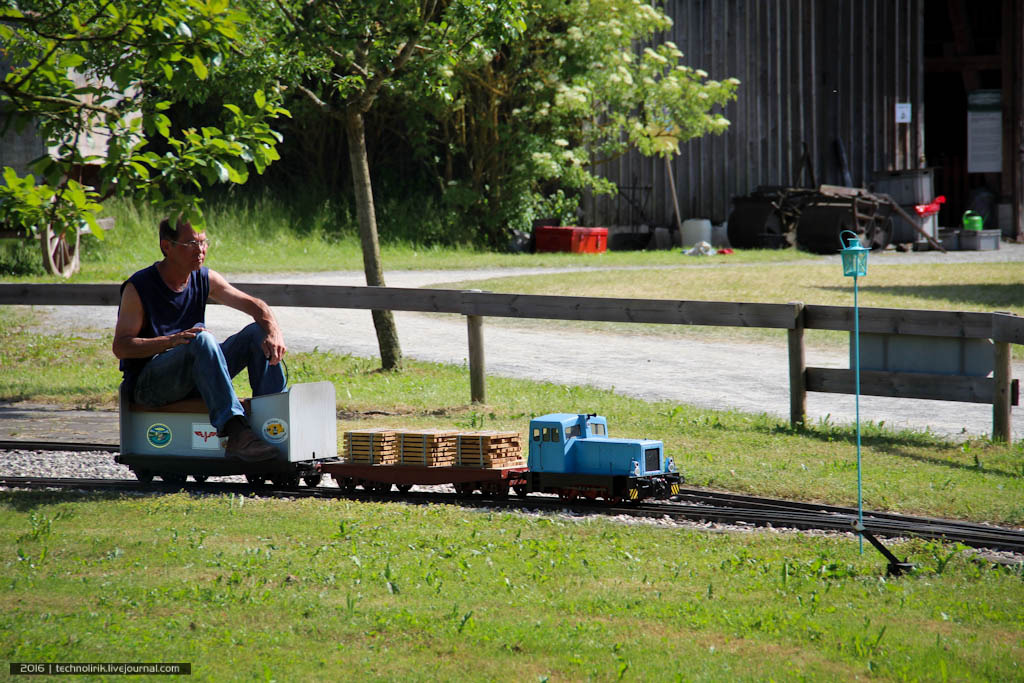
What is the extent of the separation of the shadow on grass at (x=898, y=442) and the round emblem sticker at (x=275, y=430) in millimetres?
4877

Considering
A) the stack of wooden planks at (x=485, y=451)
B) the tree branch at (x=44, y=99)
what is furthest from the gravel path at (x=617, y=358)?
the tree branch at (x=44, y=99)

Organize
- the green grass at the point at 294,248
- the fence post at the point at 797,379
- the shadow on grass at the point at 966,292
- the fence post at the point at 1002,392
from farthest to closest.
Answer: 1. the green grass at the point at 294,248
2. the shadow on grass at the point at 966,292
3. the fence post at the point at 797,379
4. the fence post at the point at 1002,392

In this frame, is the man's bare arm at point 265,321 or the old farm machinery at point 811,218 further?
the old farm machinery at point 811,218

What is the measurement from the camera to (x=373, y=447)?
321 inches

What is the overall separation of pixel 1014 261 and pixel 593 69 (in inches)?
416

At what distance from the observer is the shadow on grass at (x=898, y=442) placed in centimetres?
939

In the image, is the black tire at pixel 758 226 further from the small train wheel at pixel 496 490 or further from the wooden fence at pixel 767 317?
the small train wheel at pixel 496 490

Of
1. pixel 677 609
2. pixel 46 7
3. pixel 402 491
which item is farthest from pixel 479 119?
pixel 677 609

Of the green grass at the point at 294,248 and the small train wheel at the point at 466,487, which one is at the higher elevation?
the green grass at the point at 294,248

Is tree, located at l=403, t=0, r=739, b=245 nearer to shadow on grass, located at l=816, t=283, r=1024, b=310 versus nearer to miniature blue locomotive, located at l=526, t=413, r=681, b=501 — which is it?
shadow on grass, located at l=816, t=283, r=1024, b=310

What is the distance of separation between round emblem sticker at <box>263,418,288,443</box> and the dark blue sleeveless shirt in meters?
0.81

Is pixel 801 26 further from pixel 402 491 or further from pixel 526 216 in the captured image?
pixel 402 491

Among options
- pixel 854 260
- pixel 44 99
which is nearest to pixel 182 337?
pixel 44 99

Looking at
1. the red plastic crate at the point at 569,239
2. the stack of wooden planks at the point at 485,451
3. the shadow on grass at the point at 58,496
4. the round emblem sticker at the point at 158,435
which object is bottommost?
the shadow on grass at the point at 58,496
